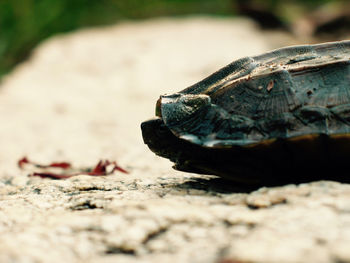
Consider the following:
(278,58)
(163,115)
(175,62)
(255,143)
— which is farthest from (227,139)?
(175,62)

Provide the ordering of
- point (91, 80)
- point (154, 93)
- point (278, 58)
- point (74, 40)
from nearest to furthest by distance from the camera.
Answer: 1. point (278, 58)
2. point (154, 93)
3. point (91, 80)
4. point (74, 40)

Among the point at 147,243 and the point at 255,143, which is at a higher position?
the point at 255,143

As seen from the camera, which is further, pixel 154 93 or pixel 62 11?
pixel 62 11

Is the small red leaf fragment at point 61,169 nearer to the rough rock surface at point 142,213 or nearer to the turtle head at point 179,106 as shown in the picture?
the rough rock surface at point 142,213

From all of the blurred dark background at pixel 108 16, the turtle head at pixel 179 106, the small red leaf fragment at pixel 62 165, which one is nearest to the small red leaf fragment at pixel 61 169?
the small red leaf fragment at pixel 62 165

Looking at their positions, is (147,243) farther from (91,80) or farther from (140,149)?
(91,80)

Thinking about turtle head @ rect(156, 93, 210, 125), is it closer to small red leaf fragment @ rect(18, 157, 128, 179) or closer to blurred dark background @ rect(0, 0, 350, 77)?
small red leaf fragment @ rect(18, 157, 128, 179)

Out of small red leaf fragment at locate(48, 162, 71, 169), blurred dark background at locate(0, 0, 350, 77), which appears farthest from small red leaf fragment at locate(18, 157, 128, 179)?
blurred dark background at locate(0, 0, 350, 77)

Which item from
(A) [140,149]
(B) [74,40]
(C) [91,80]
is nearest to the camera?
(A) [140,149]
